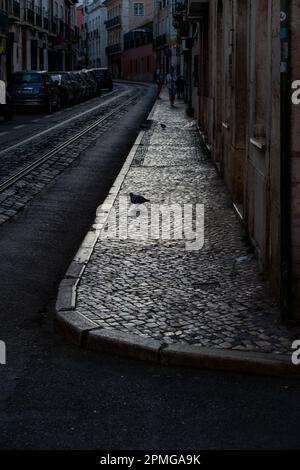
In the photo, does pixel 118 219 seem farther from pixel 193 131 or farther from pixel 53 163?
pixel 193 131

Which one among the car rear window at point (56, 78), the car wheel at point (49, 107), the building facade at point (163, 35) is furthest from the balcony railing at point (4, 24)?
the building facade at point (163, 35)

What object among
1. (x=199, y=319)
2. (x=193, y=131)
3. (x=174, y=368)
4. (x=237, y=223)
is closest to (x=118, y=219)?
(x=237, y=223)

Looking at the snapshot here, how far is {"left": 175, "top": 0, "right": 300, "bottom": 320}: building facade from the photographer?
20.3ft

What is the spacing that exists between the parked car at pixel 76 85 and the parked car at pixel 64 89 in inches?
21.0

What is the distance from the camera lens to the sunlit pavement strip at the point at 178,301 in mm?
5738

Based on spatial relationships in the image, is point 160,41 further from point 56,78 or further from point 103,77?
point 56,78

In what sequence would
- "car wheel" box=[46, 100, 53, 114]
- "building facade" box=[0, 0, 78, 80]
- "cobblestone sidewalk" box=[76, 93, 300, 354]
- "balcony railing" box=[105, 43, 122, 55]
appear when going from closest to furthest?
"cobblestone sidewalk" box=[76, 93, 300, 354] → "car wheel" box=[46, 100, 53, 114] → "building facade" box=[0, 0, 78, 80] → "balcony railing" box=[105, 43, 122, 55]

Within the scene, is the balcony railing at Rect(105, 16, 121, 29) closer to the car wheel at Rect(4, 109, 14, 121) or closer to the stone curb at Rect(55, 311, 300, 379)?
the car wheel at Rect(4, 109, 14, 121)

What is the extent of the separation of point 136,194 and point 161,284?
18.9ft

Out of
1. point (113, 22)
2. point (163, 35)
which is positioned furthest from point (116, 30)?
point (163, 35)

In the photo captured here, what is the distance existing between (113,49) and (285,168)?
11324 cm

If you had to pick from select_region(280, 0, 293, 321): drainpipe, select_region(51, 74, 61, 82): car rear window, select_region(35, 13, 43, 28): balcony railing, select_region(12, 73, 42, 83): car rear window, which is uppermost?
select_region(35, 13, 43, 28): balcony railing

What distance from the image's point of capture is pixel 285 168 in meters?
6.25

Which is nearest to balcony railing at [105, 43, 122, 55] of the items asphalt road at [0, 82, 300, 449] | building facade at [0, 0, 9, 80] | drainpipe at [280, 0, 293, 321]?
building facade at [0, 0, 9, 80]
